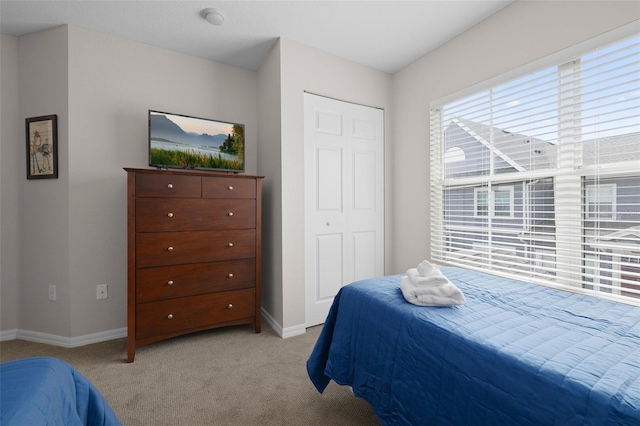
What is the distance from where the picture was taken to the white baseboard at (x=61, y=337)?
7.89 feet

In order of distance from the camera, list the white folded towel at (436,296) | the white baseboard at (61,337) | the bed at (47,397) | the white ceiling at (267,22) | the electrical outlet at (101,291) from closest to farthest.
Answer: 1. the bed at (47,397)
2. the white folded towel at (436,296)
3. the white ceiling at (267,22)
4. the white baseboard at (61,337)
5. the electrical outlet at (101,291)

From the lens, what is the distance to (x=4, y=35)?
2.46 m

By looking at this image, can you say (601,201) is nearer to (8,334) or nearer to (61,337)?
(61,337)

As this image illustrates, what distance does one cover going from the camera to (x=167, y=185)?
2260 millimetres

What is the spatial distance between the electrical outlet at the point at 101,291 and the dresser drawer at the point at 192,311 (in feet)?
2.01

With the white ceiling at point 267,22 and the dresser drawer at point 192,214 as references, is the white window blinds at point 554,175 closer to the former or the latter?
the white ceiling at point 267,22

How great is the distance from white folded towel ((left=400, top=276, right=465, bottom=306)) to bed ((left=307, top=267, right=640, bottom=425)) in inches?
1.7

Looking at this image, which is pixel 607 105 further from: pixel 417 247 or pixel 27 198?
pixel 27 198

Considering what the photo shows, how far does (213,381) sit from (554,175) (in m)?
2.67

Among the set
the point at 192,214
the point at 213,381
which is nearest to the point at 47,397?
the point at 213,381

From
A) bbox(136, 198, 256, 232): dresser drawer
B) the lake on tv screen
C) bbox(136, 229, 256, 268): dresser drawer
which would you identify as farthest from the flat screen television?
bbox(136, 229, 256, 268): dresser drawer

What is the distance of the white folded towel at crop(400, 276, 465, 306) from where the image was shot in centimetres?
137

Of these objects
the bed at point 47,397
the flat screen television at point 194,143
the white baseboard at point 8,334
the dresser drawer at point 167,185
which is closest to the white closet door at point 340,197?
the flat screen television at point 194,143

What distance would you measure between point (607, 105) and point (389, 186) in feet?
5.96
